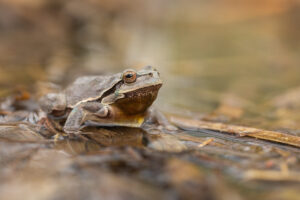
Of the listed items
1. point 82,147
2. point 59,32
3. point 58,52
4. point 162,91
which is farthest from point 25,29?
point 82,147

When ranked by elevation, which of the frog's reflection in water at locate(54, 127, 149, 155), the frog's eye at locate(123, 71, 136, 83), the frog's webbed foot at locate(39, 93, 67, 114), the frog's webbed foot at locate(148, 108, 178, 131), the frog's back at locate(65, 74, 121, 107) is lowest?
the frog's reflection in water at locate(54, 127, 149, 155)

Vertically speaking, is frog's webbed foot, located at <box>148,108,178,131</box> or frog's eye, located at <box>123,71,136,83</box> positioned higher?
frog's eye, located at <box>123,71,136,83</box>

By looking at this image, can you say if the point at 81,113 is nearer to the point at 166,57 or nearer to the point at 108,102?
the point at 108,102

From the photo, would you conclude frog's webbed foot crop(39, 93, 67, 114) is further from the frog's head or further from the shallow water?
the frog's head

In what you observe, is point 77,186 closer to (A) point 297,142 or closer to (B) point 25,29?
(A) point 297,142

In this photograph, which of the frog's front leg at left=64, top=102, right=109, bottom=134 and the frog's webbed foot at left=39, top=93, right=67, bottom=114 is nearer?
the frog's front leg at left=64, top=102, right=109, bottom=134

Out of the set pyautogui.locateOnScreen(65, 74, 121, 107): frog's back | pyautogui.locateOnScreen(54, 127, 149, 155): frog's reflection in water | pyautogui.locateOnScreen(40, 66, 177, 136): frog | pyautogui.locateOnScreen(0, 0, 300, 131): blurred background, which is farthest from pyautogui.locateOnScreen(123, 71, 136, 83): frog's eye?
pyautogui.locateOnScreen(0, 0, 300, 131): blurred background

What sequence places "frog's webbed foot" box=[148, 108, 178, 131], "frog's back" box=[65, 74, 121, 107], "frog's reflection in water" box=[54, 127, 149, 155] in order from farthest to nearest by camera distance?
"frog's webbed foot" box=[148, 108, 178, 131] → "frog's back" box=[65, 74, 121, 107] → "frog's reflection in water" box=[54, 127, 149, 155]
